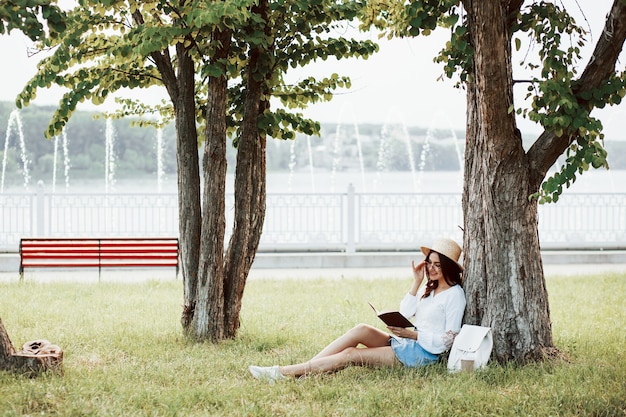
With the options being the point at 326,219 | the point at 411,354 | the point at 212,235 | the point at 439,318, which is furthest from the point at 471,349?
the point at 326,219

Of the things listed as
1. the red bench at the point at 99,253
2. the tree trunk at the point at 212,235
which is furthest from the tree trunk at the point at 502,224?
the red bench at the point at 99,253

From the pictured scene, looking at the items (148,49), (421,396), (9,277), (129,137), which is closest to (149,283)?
(9,277)

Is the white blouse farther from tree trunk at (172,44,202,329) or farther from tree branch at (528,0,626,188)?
tree trunk at (172,44,202,329)

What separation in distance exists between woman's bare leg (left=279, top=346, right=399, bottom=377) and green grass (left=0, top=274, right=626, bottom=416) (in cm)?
9

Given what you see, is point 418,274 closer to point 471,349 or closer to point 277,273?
point 471,349

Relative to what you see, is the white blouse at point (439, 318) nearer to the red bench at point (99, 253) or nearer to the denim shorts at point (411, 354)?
the denim shorts at point (411, 354)

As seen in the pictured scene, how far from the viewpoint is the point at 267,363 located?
741 centimetres

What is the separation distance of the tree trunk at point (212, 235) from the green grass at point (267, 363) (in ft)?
0.88

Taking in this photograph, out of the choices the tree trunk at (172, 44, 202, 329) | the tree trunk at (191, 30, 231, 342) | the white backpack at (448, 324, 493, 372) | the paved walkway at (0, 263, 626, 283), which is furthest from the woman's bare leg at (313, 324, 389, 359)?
the paved walkway at (0, 263, 626, 283)

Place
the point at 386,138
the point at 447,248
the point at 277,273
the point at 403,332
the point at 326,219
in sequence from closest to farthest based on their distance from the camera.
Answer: the point at 403,332 → the point at 447,248 → the point at 277,273 → the point at 326,219 → the point at 386,138

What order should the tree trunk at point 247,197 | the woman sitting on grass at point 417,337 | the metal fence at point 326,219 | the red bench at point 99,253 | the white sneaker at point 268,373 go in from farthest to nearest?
the metal fence at point 326,219 → the red bench at point 99,253 → the tree trunk at point 247,197 → the woman sitting on grass at point 417,337 → the white sneaker at point 268,373

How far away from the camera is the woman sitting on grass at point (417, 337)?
6816mm

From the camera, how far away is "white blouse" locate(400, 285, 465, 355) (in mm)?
6891

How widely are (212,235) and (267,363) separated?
1558 millimetres
